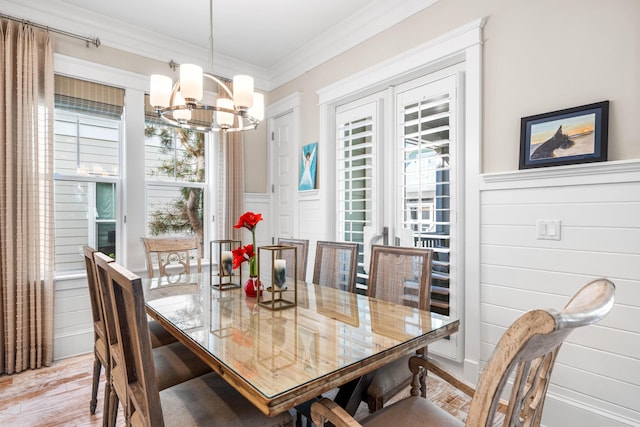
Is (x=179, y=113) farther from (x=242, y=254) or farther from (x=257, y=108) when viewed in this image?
(x=242, y=254)

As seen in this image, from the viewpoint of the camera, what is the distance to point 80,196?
10.1 ft

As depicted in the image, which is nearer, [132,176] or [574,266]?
[574,266]

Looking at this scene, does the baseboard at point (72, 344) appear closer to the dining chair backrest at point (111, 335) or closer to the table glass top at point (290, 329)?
the table glass top at point (290, 329)

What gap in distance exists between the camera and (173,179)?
360 cm

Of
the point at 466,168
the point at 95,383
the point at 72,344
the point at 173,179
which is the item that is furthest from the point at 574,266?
the point at 72,344

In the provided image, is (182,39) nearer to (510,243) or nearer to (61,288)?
(61,288)

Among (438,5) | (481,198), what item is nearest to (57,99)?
(438,5)

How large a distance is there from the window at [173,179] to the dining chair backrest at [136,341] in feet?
7.79

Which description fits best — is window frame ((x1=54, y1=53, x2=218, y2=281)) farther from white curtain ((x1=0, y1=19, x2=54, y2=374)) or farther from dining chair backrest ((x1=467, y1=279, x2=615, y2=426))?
dining chair backrest ((x1=467, y1=279, x2=615, y2=426))

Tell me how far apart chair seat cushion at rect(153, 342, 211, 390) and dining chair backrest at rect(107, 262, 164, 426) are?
32cm

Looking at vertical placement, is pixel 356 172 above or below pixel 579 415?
above

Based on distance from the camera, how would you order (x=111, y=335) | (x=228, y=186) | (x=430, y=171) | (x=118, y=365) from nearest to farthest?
(x=118, y=365), (x=111, y=335), (x=430, y=171), (x=228, y=186)

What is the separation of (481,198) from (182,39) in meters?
3.14

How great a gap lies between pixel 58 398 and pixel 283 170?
9.32 feet
